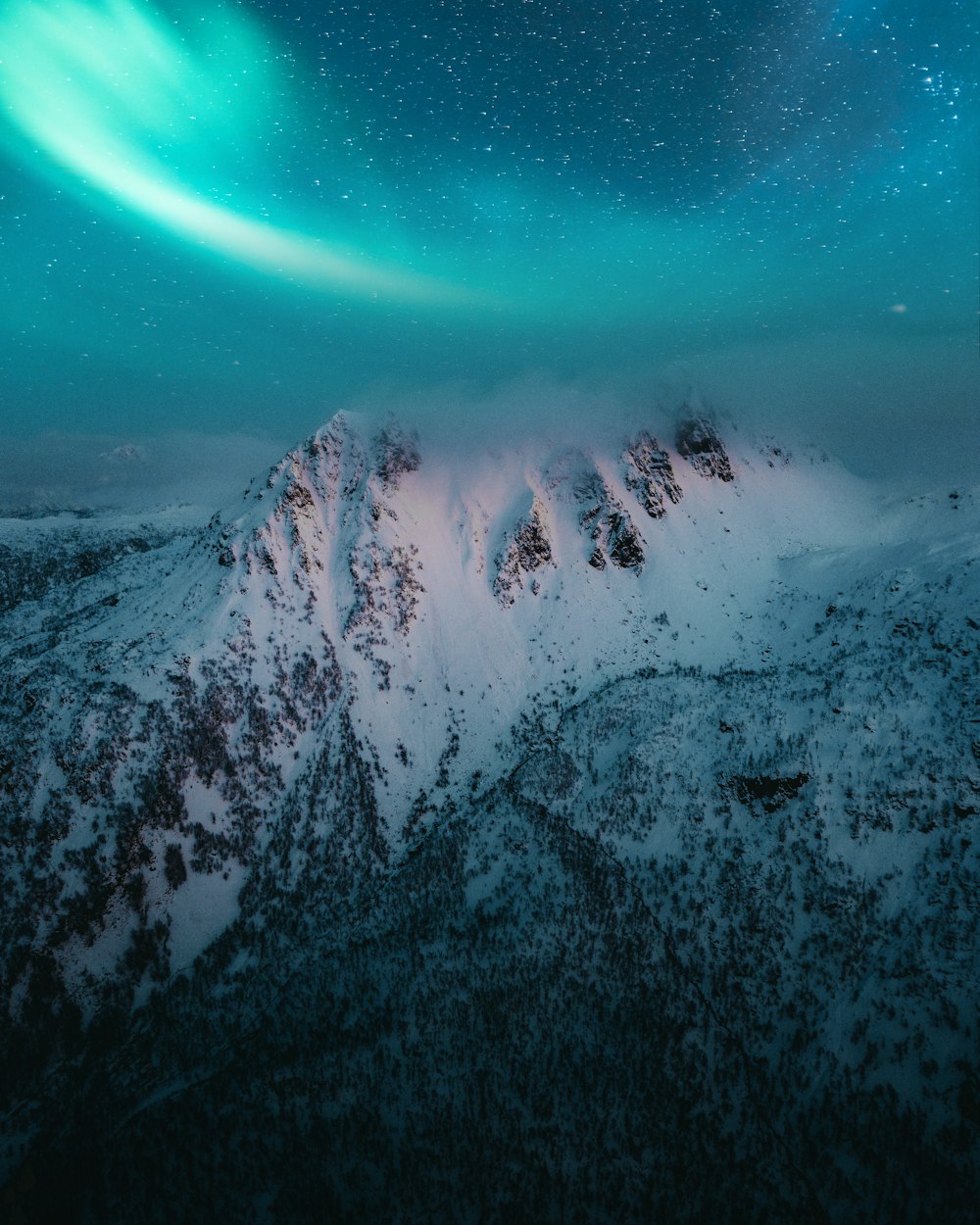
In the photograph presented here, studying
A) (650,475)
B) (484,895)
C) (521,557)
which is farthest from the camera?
(650,475)

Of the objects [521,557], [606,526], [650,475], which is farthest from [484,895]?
[650,475]

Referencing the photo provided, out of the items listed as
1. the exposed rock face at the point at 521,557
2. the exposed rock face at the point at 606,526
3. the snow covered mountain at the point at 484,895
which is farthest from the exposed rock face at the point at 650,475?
the snow covered mountain at the point at 484,895

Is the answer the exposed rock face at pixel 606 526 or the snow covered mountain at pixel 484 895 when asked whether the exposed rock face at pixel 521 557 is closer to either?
the snow covered mountain at pixel 484 895

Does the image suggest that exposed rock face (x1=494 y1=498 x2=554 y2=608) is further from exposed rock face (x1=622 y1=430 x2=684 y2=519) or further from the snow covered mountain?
exposed rock face (x1=622 y1=430 x2=684 y2=519)

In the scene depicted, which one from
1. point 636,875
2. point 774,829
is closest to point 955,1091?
point 774,829

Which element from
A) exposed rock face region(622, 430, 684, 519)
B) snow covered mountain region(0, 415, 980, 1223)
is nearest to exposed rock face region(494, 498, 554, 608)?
snow covered mountain region(0, 415, 980, 1223)

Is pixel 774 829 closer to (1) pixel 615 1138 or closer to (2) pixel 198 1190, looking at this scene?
(1) pixel 615 1138

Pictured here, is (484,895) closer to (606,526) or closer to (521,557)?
(521,557)

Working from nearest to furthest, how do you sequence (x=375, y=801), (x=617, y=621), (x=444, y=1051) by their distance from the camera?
(x=444, y=1051)
(x=375, y=801)
(x=617, y=621)
